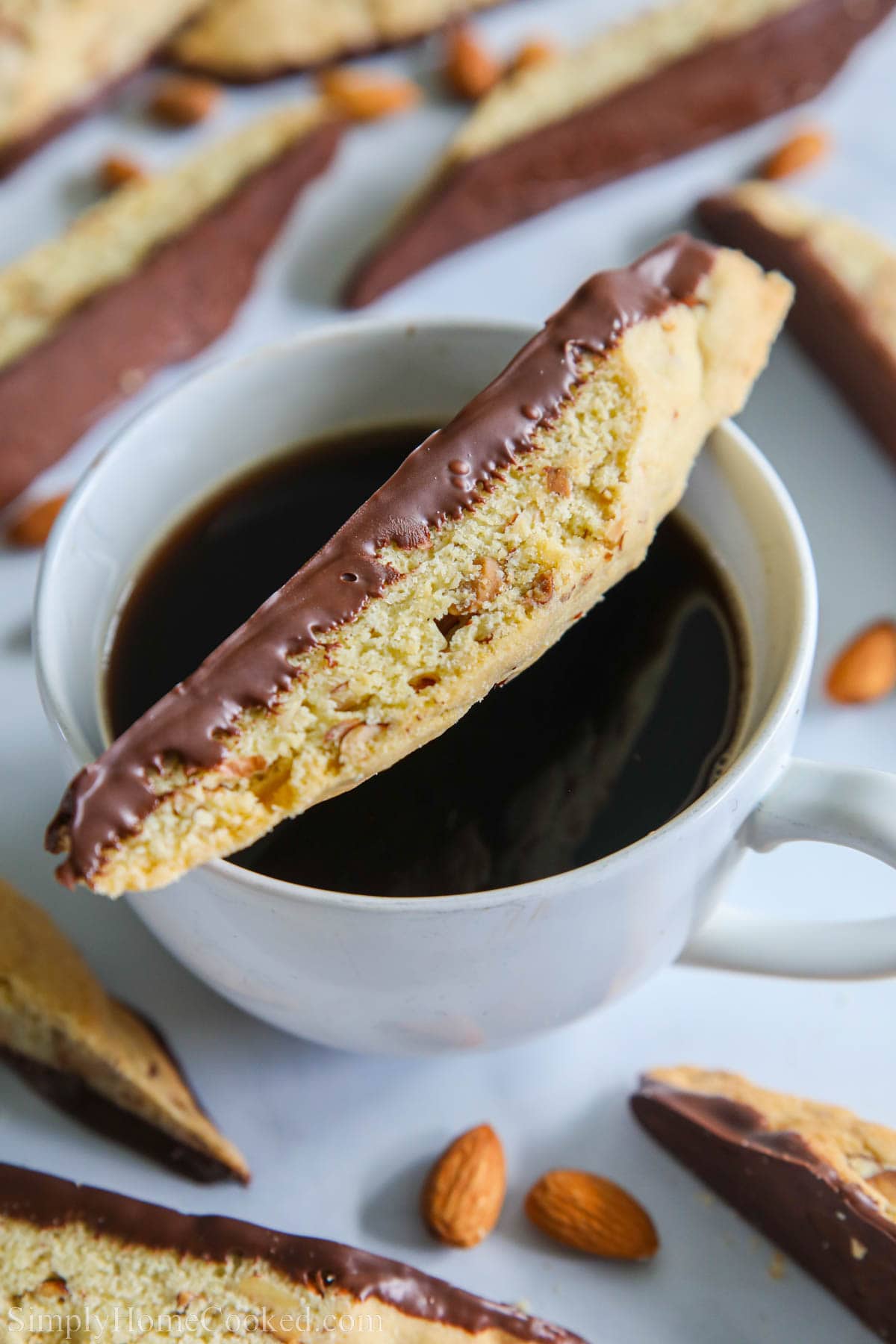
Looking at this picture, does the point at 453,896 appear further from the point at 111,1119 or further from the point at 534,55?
the point at 534,55

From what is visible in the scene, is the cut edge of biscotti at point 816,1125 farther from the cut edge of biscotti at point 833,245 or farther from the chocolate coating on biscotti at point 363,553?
the cut edge of biscotti at point 833,245

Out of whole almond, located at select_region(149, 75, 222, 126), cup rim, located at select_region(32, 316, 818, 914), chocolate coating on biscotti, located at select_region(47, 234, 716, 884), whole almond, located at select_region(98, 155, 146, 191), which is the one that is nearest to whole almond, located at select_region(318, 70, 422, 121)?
whole almond, located at select_region(149, 75, 222, 126)

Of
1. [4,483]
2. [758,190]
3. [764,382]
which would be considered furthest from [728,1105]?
[758,190]

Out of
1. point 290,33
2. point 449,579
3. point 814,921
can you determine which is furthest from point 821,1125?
point 290,33

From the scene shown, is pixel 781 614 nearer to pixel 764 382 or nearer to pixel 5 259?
pixel 764 382

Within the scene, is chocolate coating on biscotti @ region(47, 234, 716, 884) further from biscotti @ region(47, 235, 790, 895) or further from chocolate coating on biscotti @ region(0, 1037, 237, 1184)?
chocolate coating on biscotti @ region(0, 1037, 237, 1184)

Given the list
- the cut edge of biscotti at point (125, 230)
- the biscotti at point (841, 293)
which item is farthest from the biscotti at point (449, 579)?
the cut edge of biscotti at point (125, 230)
